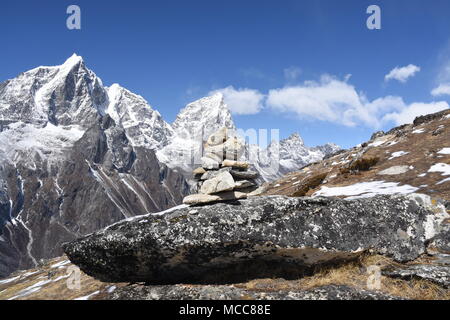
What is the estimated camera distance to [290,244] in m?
11.3

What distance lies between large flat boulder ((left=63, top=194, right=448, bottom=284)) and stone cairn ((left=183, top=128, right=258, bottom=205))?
1.47 ft

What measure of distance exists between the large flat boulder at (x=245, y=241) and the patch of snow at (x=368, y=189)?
18.9m

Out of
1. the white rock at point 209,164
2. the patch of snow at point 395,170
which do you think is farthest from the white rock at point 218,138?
the patch of snow at point 395,170

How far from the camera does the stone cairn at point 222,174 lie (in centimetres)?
1274

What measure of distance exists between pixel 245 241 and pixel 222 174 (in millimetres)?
2834

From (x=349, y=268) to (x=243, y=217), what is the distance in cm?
408

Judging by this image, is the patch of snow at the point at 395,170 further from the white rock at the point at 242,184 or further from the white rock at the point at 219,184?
the white rock at the point at 219,184

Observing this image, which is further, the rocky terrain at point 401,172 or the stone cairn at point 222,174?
the rocky terrain at point 401,172

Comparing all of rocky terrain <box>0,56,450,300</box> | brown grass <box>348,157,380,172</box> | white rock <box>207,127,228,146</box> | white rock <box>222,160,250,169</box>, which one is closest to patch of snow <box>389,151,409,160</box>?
brown grass <box>348,157,380,172</box>

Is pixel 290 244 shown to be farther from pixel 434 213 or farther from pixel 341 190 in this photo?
pixel 341 190

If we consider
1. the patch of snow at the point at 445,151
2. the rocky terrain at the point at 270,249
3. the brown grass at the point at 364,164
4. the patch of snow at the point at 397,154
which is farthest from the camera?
the patch of snow at the point at 397,154

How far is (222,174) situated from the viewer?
12875 mm

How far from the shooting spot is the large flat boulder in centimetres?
1141
